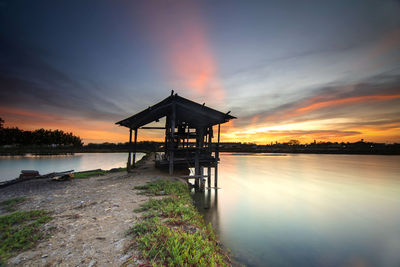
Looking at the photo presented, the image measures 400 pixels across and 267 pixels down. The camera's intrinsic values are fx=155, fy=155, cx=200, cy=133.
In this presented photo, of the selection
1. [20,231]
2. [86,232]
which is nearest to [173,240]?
[86,232]

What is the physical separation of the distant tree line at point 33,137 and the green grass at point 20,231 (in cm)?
10455

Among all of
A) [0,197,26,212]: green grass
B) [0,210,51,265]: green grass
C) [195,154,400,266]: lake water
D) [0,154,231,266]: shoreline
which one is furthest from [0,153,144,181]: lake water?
[195,154,400,266]: lake water

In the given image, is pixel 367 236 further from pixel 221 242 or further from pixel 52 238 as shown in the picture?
pixel 52 238

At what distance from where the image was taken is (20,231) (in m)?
3.87

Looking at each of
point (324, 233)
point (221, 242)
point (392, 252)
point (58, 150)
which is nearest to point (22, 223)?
point (221, 242)

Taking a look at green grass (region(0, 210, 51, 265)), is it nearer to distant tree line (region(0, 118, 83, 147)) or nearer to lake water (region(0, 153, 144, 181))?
lake water (region(0, 153, 144, 181))

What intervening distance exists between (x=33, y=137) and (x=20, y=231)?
368ft

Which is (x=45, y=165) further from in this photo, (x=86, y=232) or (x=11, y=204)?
(x=86, y=232)

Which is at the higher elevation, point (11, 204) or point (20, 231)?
point (20, 231)

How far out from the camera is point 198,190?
14172 millimetres

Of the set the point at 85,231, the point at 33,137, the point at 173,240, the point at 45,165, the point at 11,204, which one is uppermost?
the point at 33,137

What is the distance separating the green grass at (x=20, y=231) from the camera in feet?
10.9

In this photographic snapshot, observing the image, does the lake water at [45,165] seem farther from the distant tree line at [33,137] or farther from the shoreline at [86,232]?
the distant tree line at [33,137]

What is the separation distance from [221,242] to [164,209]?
3282 mm
